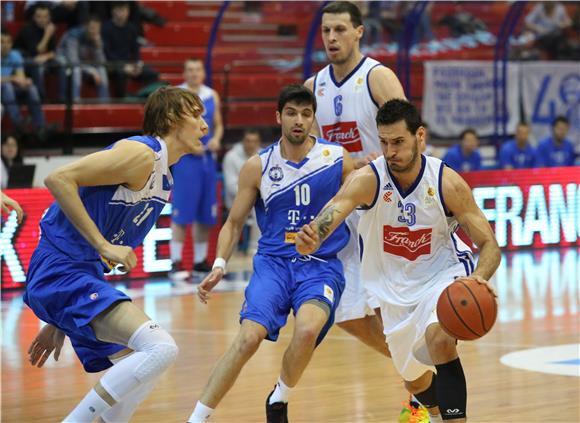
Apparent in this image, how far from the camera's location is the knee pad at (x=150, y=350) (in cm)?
507

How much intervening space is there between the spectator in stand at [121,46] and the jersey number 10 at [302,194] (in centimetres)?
872

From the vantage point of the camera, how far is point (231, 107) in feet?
49.7

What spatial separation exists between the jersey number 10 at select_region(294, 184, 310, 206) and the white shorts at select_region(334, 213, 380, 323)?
1.15 feet

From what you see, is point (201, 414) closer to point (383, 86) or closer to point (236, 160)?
point (383, 86)

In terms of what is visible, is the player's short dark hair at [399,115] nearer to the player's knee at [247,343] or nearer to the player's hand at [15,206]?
the player's knee at [247,343]

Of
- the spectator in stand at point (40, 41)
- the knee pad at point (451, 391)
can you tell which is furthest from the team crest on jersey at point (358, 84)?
the spectator in stand at point (40, 41)

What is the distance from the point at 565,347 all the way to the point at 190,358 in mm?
2687

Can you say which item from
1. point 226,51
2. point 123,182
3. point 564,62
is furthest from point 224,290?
point 564,62

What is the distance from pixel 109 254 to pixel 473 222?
171cm

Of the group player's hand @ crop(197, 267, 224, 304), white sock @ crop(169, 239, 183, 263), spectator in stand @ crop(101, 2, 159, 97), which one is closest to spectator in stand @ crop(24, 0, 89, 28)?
spectator in stand @ crop(101, 2, 159, 97)

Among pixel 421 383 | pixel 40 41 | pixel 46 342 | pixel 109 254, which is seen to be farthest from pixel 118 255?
pixel 40 41

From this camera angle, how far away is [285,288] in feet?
20.1

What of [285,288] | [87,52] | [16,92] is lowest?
[285,288]

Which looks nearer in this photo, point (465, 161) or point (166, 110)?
point (166, 110)
